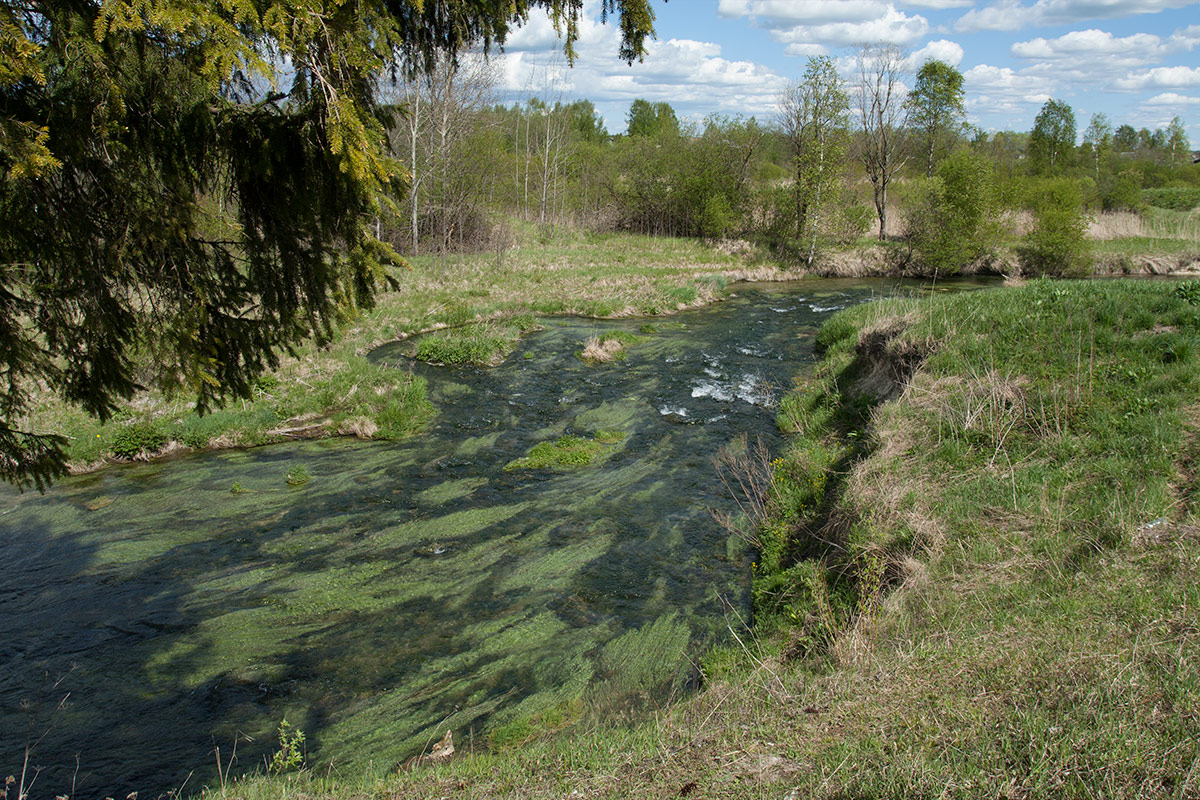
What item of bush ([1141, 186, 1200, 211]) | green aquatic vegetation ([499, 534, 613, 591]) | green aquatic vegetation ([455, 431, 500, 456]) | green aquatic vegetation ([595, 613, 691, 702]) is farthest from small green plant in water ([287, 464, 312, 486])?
bush ([1141, 186, 1200, 211])

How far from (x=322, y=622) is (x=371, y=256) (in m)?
3.85

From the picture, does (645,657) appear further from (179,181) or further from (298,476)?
(298,476)

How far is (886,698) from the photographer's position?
12.9 feet

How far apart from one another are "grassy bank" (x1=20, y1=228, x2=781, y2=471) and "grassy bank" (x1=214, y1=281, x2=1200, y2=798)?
3.84 meters

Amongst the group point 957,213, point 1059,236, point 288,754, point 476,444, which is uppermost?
point 957,213

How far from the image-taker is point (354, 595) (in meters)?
7.31

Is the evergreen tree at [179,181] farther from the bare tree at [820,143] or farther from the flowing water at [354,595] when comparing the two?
the bare tree at [820,143]

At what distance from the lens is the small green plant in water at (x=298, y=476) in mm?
10078

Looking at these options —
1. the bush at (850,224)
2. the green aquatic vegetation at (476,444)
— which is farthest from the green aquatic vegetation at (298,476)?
the bush at (850,224)

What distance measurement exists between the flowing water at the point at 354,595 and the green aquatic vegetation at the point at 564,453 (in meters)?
0.14

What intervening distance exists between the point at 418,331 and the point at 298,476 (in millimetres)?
9288

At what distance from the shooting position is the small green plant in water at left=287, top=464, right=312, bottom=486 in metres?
10.1

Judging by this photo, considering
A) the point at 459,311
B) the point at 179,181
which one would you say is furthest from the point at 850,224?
the point at 179,181

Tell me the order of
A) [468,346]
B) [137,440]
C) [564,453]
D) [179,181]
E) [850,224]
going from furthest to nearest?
[850,224] → [468,346] → [564,453] → [137,440] → [179,181]
